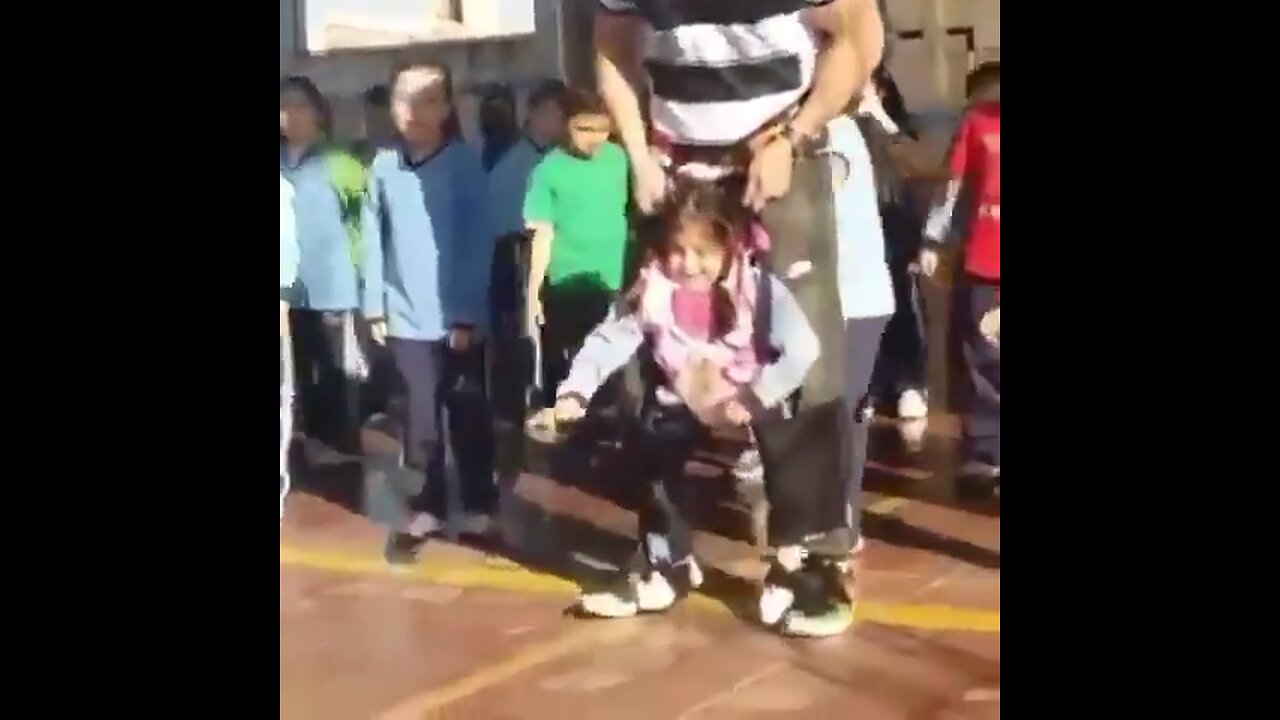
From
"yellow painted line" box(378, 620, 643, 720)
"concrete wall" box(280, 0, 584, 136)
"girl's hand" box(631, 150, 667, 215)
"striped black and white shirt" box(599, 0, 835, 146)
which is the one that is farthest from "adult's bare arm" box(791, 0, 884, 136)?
"yellow painted line" box(378, 620, 643, 720)

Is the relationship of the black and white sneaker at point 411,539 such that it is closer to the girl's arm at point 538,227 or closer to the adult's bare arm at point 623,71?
the girl's arm at point 538,227

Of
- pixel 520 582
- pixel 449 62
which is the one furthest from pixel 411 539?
pixel 449 62

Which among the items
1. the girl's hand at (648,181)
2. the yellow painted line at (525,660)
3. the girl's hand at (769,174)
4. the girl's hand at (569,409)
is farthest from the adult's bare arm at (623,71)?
the yellow painted line at (525,660)

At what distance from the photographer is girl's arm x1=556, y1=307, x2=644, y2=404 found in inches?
48.8

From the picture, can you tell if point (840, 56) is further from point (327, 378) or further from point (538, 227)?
point (327, 378)

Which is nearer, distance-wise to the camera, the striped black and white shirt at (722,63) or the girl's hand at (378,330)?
the striped black and white shirt at (722,63)

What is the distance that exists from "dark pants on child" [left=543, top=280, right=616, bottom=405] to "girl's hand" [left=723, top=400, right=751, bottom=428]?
123 millimetres

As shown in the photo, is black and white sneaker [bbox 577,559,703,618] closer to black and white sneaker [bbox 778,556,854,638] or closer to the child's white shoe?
black and white sneaker [bbox 778,556,854,638]

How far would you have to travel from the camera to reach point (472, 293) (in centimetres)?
Result: 129

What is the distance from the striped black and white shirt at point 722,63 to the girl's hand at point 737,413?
25 cm

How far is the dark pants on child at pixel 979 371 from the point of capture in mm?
1155
